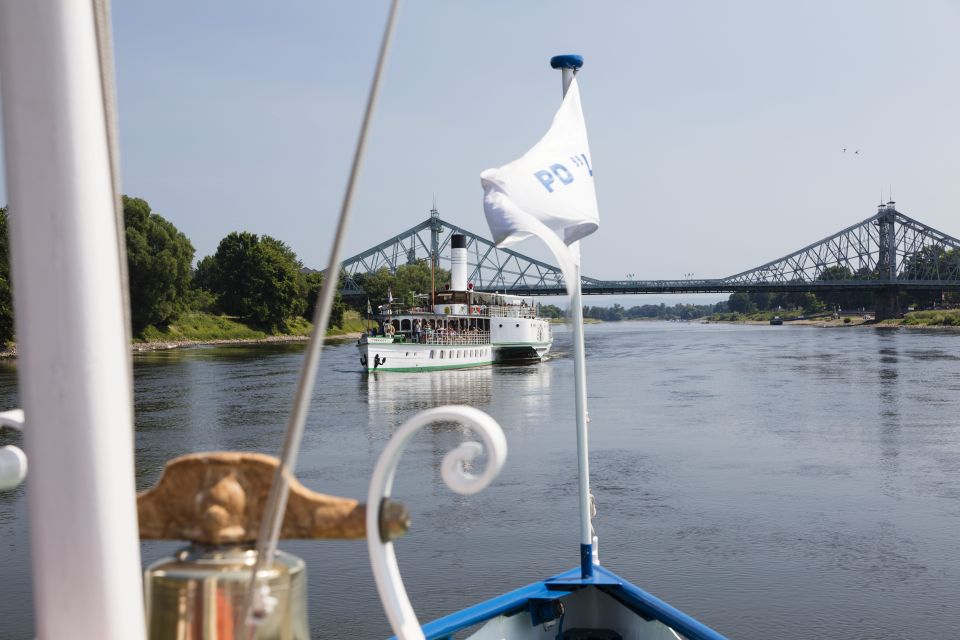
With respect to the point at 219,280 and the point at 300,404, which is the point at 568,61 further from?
the point at 219,280

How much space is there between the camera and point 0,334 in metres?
48.3

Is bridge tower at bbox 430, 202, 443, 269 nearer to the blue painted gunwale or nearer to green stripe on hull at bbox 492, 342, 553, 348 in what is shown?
green stripe on hull at bbox 492, 342, 553, 348

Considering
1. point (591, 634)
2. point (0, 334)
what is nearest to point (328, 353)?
point (0, 334)

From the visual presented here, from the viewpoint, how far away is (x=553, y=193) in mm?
5141

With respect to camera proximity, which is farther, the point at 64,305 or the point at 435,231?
the point at 435,231

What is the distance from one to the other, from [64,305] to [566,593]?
4431 millimetres

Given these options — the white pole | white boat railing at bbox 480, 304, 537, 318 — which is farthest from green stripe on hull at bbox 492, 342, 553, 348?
the white pole

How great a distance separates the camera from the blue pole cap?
5.98m

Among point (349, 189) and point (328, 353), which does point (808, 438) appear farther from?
point (328, 353)

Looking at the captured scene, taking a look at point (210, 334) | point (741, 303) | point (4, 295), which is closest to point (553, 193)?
point (4, 295)

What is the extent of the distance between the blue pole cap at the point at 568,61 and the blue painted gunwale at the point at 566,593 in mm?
3221

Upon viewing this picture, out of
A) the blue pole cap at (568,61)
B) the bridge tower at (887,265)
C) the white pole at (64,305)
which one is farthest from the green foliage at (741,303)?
the white pole at (64,305)

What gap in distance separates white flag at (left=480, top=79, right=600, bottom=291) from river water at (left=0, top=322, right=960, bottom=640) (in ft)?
15.1

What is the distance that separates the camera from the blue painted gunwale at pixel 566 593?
4.63 metres
